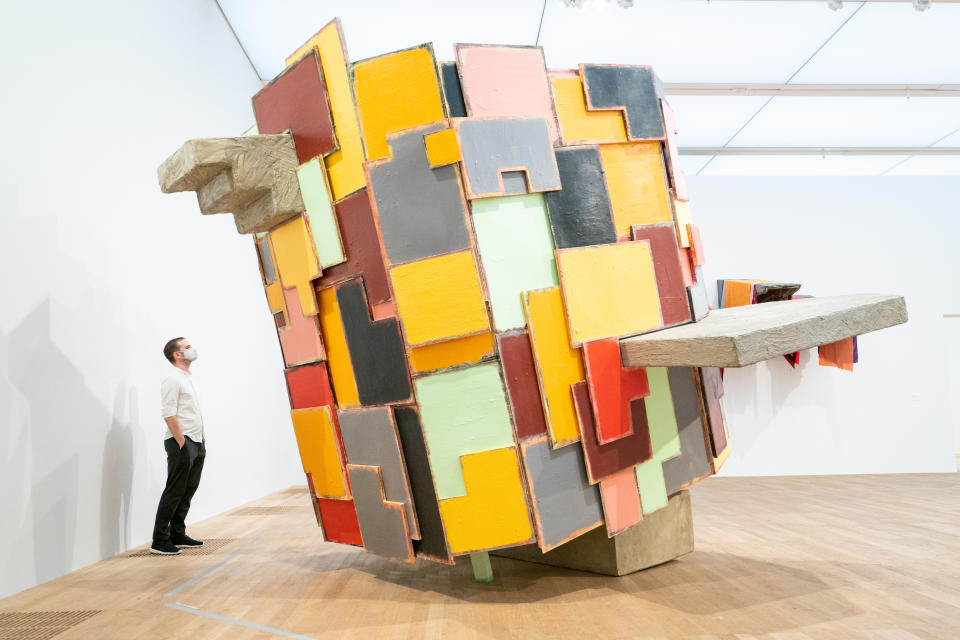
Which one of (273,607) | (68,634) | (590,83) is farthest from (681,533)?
(68,634)

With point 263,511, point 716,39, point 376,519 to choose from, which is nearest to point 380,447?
point 376,519

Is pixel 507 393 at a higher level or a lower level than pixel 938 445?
higher

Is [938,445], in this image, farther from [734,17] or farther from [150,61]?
[150,61]

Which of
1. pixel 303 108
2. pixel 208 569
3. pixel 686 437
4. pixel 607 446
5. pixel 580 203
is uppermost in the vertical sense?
pixel 303 108

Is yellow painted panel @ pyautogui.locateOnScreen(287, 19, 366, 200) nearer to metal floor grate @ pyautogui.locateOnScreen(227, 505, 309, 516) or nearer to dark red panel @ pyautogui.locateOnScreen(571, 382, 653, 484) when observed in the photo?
dark red panel @ pyautogui.locateOnScreen(571, 382, 653, 484)

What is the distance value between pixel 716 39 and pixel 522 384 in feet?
12.4

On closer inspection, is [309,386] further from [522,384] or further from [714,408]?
[714,408]

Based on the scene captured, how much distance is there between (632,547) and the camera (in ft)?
8.59

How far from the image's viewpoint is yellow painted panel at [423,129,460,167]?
2191 millimetres

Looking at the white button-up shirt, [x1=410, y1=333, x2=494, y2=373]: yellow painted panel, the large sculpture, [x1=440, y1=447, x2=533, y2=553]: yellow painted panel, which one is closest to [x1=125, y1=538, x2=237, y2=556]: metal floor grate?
the white button-up shirt

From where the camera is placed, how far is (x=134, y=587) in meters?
2.75

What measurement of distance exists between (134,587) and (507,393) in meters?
1.81

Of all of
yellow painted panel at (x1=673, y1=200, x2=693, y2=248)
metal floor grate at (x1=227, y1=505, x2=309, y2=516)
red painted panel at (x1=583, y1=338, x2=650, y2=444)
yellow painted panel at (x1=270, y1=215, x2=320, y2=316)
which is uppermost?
yellow painted panel at (x1=270, y1=215, x2=320, y2=316)

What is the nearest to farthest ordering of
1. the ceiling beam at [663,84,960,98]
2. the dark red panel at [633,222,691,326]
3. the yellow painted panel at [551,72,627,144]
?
the yellow painted panel at [551,72,627,144] → the dark red panel at [633,222,691,326] → the ceiling beam at [663,84,960,98]
